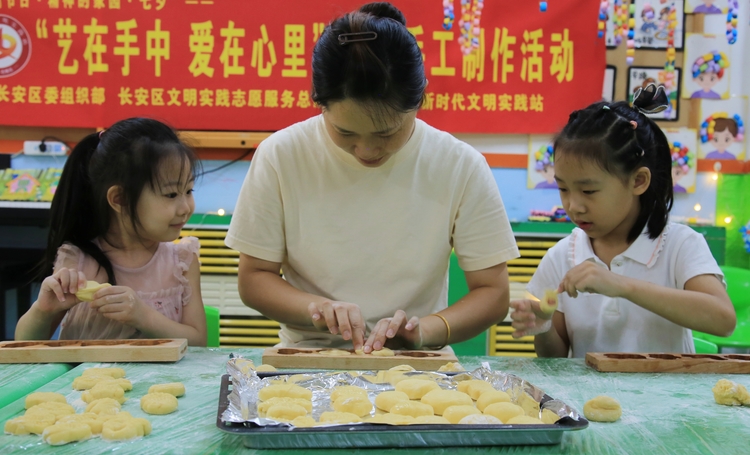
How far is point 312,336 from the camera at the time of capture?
1.51 m

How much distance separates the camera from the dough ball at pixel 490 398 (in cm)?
91

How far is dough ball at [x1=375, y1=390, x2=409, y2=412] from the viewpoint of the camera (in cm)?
91

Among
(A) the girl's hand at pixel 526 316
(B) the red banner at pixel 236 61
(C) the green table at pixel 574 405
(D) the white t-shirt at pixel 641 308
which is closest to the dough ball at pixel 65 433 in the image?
(C) the green table at pixel 574 405

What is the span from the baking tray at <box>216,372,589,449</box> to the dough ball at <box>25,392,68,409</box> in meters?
0.32

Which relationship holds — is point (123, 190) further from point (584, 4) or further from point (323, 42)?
point (584, 4)

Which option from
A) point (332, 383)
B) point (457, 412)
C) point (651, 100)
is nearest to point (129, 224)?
point (332, 383)

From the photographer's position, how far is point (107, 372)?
1091mm

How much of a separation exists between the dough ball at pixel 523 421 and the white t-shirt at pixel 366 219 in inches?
27.5

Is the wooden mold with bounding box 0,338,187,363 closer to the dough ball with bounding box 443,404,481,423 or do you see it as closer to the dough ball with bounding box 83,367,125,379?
the dough ball with bounding box 83,367,125,379

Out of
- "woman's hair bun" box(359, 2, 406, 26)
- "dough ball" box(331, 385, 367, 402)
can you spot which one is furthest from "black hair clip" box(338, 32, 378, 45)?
"dough ball" box(331, 385, 367, 402)

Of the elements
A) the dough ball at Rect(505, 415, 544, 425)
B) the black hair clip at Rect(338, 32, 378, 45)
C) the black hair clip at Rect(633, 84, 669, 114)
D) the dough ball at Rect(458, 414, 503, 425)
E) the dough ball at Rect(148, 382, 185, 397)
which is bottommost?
the dough ball at Rect(148, 382, 185, 397)

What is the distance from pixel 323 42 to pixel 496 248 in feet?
2.10

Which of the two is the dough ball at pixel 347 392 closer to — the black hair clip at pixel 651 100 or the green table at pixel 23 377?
the green table at pixel 23 377

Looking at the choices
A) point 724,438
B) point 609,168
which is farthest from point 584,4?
point 724,438
